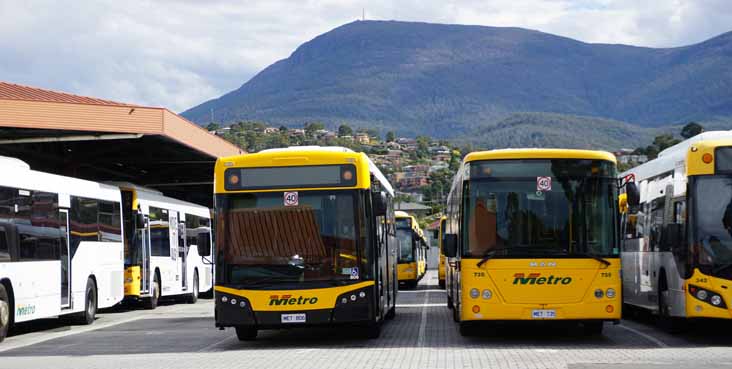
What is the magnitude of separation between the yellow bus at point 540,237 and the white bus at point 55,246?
24.7ft

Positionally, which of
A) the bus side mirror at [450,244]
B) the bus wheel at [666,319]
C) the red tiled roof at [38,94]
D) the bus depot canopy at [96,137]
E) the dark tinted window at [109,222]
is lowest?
the bus wheel at [666,319]

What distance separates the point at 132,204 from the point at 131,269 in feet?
5.20

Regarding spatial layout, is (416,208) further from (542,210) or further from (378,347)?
(378,347)

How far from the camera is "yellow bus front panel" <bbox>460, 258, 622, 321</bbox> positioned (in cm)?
1673

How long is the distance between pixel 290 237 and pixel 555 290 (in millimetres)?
3902

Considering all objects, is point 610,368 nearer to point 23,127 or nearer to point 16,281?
point 16,281

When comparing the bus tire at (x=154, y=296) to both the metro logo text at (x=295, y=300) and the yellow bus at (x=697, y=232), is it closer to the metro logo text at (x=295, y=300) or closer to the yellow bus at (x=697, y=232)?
the metro logo text at (x=295, y=300)

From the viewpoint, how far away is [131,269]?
93.8ft

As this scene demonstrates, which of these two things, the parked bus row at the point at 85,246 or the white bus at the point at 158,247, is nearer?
the parked bus row at the point at 85,246

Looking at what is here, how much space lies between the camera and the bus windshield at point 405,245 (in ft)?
156

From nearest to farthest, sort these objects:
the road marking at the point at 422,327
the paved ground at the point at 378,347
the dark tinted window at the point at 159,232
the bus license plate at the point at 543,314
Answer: the paved ground at the point at 378,347 < the bus license plate at the point at 543,314 < the road marking at the point at 422,327 < the dark tinted window at the point at 159,232

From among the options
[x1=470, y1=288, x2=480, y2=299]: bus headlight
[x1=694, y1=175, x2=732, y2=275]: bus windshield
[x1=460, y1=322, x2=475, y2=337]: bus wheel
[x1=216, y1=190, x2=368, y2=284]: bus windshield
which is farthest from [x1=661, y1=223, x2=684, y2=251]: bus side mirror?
[x1=216, y1=190, x2=368, y2=284]: bus windshield

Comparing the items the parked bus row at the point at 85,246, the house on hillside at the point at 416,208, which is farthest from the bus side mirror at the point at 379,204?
the house on hillside at the point at 416,208

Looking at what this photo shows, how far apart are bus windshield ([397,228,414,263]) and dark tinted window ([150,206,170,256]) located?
1723 cm
